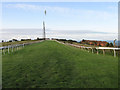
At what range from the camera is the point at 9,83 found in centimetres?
719

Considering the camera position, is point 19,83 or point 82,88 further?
point 19,83

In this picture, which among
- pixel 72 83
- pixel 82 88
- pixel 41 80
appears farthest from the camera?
pixel 41 80

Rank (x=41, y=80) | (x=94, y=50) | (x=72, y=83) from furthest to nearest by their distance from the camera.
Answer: (x=94, y=50), (x=41, y=80), (x=72, y=83)

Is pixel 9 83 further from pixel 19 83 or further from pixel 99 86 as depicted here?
pixel 99 86

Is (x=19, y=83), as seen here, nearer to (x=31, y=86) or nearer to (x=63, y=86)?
(x=31, y=86)

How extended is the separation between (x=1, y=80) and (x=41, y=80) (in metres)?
1.73

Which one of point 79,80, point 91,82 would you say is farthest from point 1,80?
point 91,82

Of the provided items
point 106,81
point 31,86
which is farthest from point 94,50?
point 31,86

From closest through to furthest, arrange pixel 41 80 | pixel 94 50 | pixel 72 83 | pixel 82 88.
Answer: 1. pixel 82 88
2. pixel 72 83
3. pixel 41 80
4. pixel 94 50

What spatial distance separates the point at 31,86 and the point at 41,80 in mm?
959

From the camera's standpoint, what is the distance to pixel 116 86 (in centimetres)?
682

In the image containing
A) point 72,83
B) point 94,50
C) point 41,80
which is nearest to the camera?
point 72,83

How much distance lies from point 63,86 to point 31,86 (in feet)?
3.88

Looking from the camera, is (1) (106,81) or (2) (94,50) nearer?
(1) (106,81)
